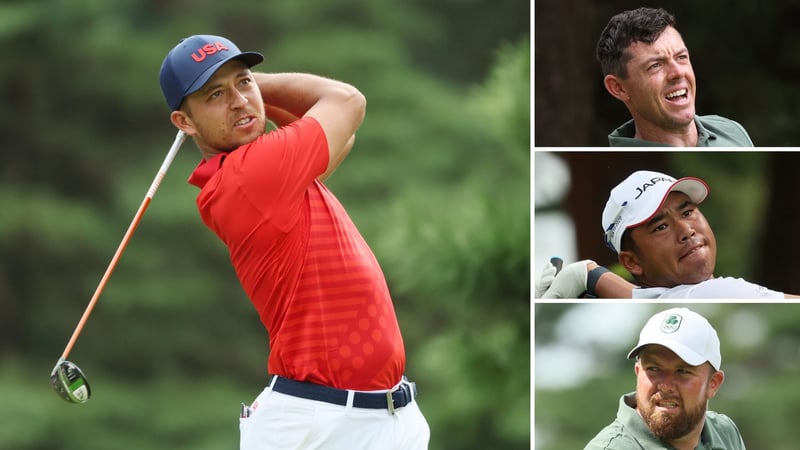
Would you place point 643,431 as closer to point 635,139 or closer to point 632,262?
point 632,262

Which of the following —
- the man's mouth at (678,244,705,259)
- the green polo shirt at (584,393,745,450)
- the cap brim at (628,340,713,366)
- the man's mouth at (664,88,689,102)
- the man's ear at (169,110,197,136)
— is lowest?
the green polo shirt at (584,393,745,450)

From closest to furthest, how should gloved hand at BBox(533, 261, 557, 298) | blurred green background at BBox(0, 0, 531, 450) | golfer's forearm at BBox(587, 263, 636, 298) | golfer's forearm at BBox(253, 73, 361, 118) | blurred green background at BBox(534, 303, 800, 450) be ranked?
1. golfer's forearm at BBox(253, 73, 361, 118)
2. golfer's forearm at BBox(587, 263, 636, 298)
3. gloved hand at BBox(533, 261, 557, 298)
4. blurred green background at BBox(534, 303, 800, 450)
5. blurred green background at BBox(0, 0, 531, 450)

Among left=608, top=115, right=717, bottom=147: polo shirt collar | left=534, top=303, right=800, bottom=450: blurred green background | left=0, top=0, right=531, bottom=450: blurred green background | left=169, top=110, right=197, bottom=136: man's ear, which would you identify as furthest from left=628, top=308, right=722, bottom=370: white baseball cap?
left=0, top=0, right=531, bottom=450: blurred green background

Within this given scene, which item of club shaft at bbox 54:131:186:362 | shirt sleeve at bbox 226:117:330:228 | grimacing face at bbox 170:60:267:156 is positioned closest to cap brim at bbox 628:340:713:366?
shirt sleeve at bbox 226:117:330:228

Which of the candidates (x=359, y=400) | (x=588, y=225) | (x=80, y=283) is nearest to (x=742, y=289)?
(x=588, y=225)

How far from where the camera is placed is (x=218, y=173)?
2957mm

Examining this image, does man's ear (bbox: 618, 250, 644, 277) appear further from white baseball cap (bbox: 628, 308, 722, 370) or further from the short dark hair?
the short dark hair

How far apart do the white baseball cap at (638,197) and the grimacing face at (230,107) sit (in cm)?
82

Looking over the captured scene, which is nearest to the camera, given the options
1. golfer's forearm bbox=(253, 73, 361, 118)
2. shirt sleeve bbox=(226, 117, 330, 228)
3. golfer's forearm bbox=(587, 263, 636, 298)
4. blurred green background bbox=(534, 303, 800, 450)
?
shirt sleeve bbox=(226, 117, 330, 228)

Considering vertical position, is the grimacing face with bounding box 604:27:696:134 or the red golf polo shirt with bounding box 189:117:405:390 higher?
the grimacing face with bounding box 604:27:696:134

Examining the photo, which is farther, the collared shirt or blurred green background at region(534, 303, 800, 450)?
blurred green background at region(534, 303, 800, 450)

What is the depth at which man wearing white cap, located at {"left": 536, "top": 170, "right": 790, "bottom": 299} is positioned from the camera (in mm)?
3078

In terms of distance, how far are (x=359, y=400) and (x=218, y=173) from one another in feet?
1.83

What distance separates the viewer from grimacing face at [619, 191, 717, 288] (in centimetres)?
307
